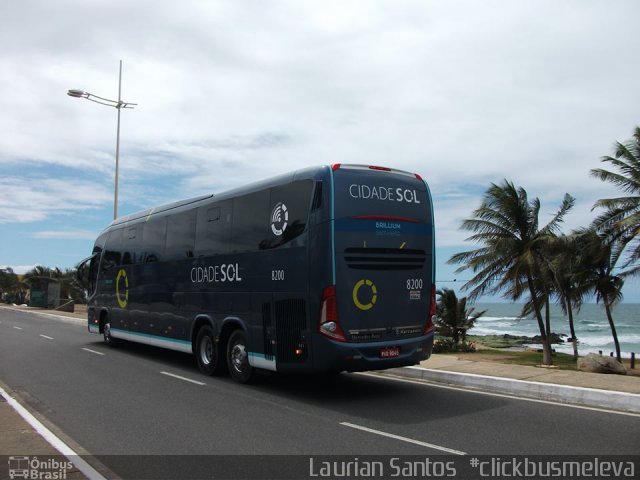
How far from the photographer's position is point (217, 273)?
11.1 meters

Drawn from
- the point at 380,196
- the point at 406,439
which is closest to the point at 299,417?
the point at 406,439

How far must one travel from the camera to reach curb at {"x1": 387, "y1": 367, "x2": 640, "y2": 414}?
8.01 meters

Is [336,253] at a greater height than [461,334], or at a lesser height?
greater

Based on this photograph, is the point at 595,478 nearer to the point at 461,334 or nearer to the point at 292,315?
the point at 292,315

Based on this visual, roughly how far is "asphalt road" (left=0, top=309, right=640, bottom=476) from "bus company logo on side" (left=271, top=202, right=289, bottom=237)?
2.87 m

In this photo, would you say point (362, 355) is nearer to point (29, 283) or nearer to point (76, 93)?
point (76, 93)

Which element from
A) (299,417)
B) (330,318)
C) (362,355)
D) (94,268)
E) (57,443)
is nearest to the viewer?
(57,443)

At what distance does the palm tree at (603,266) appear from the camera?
20.0 m

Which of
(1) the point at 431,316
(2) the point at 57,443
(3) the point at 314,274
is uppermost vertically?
(3) the point at 314,274

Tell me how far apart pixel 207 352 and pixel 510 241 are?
14.8 meters

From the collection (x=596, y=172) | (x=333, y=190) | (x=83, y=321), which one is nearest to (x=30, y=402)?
(x=333, y=190)

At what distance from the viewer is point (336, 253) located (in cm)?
856

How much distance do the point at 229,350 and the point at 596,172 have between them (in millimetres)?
16535

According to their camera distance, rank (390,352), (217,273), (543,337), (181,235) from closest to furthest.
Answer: (390,352)
(217,273)
(181,235)
(543,337)
